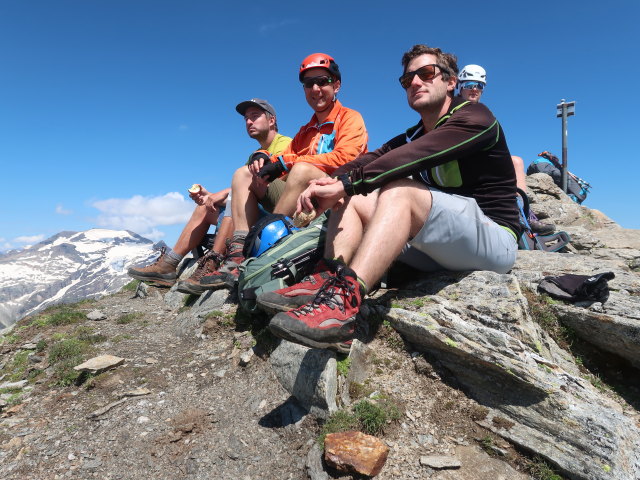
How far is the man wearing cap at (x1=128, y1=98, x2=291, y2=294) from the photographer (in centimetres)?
754

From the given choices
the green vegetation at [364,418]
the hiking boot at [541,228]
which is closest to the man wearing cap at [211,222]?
the green vegetation at [364,418]

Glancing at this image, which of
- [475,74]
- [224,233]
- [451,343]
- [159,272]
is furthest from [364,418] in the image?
[475,74]

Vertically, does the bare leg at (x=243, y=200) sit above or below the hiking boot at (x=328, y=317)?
above

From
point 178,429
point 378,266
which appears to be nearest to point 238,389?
point 178,429

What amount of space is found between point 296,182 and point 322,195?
2141 millimetres

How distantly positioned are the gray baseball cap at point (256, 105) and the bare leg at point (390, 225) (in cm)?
500

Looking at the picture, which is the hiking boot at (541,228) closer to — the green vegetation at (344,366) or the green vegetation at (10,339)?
the green vegetation at (344,366)

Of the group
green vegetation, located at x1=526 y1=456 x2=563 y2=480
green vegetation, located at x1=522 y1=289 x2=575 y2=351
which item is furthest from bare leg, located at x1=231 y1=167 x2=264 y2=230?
green vegetation, located at x1=526 y1=456 x2=563 y2=480

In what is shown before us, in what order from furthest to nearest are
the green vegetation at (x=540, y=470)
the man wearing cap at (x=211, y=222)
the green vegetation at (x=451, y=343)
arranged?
the man wearing cap at (x=211, y=222)
the green vegetation at (x=451, y=343)
the green vegetation at (x=540, y=470)

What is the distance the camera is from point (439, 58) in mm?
4887

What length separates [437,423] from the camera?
3725mm

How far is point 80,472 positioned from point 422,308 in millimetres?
3714

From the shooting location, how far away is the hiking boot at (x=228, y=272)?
6684 millimetres

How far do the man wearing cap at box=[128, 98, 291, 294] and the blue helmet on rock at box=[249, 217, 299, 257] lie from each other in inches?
48.4
